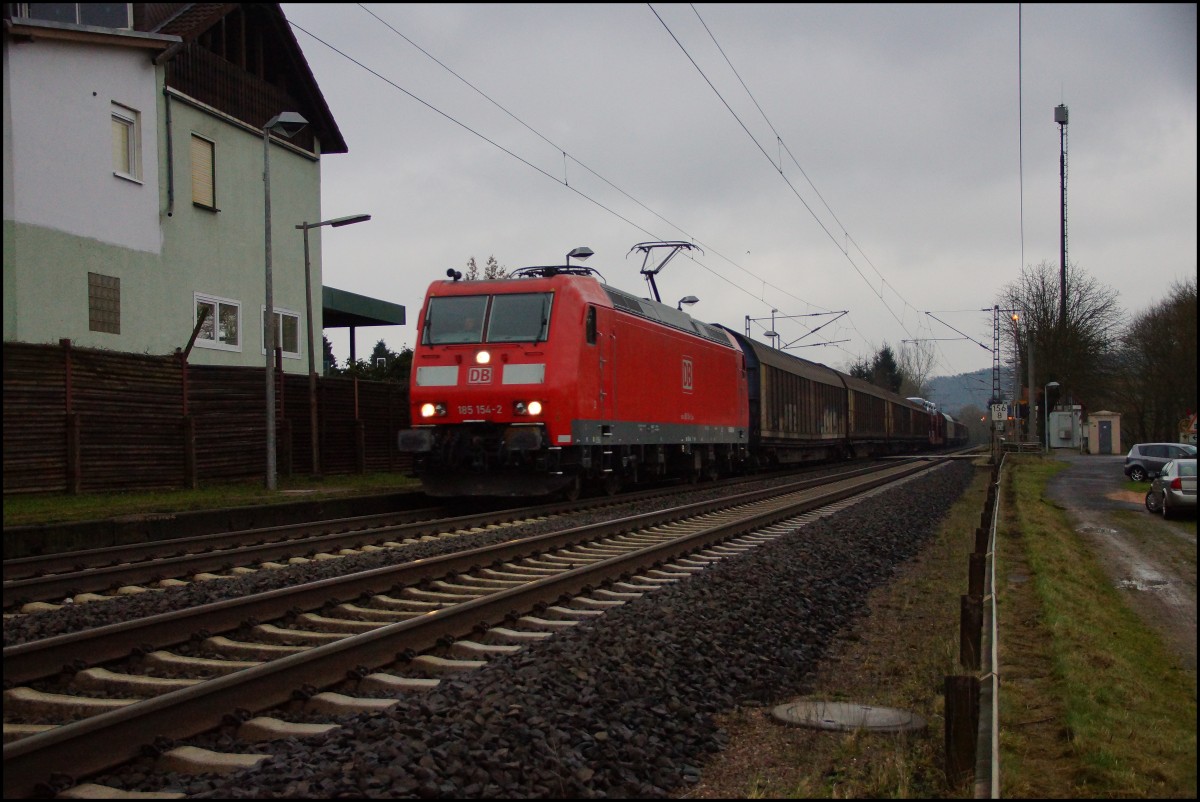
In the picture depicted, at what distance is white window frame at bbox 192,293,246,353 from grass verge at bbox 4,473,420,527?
4.39 meters

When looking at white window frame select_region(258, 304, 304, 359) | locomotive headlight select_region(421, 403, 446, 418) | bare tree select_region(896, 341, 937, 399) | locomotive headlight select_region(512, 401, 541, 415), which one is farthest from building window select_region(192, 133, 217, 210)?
bare tree select_region(896, 341, 937, 399)

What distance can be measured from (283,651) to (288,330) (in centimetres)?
2028

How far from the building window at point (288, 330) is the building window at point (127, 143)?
5.09m

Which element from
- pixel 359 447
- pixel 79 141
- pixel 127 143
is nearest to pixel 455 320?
pixel 359 447

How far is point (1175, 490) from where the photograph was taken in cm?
322

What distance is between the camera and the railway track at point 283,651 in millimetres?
4441

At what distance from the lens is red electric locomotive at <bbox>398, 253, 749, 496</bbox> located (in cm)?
1502

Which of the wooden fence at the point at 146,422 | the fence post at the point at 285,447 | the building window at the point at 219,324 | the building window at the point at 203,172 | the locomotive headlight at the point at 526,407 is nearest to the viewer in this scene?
the wooden fence at the point at 146,422

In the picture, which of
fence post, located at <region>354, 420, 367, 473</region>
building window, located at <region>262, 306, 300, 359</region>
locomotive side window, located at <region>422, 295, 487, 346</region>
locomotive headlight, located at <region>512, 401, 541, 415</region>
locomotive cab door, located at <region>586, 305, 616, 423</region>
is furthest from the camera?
building window, located at <region>262, 306, 300, 359</region>

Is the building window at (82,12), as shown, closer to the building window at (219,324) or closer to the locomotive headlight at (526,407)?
the building window at (219,324)

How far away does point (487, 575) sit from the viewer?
9289 millimetres

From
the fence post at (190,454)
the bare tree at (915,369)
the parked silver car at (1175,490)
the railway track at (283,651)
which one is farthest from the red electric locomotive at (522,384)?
the bare tree at (915,369)

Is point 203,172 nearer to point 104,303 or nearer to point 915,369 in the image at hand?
point 104,303

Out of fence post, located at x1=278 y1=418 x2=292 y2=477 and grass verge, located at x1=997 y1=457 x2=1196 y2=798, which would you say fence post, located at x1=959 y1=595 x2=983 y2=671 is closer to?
grass verge, located at x1=997 y1=457 x2=1196 y2=798
